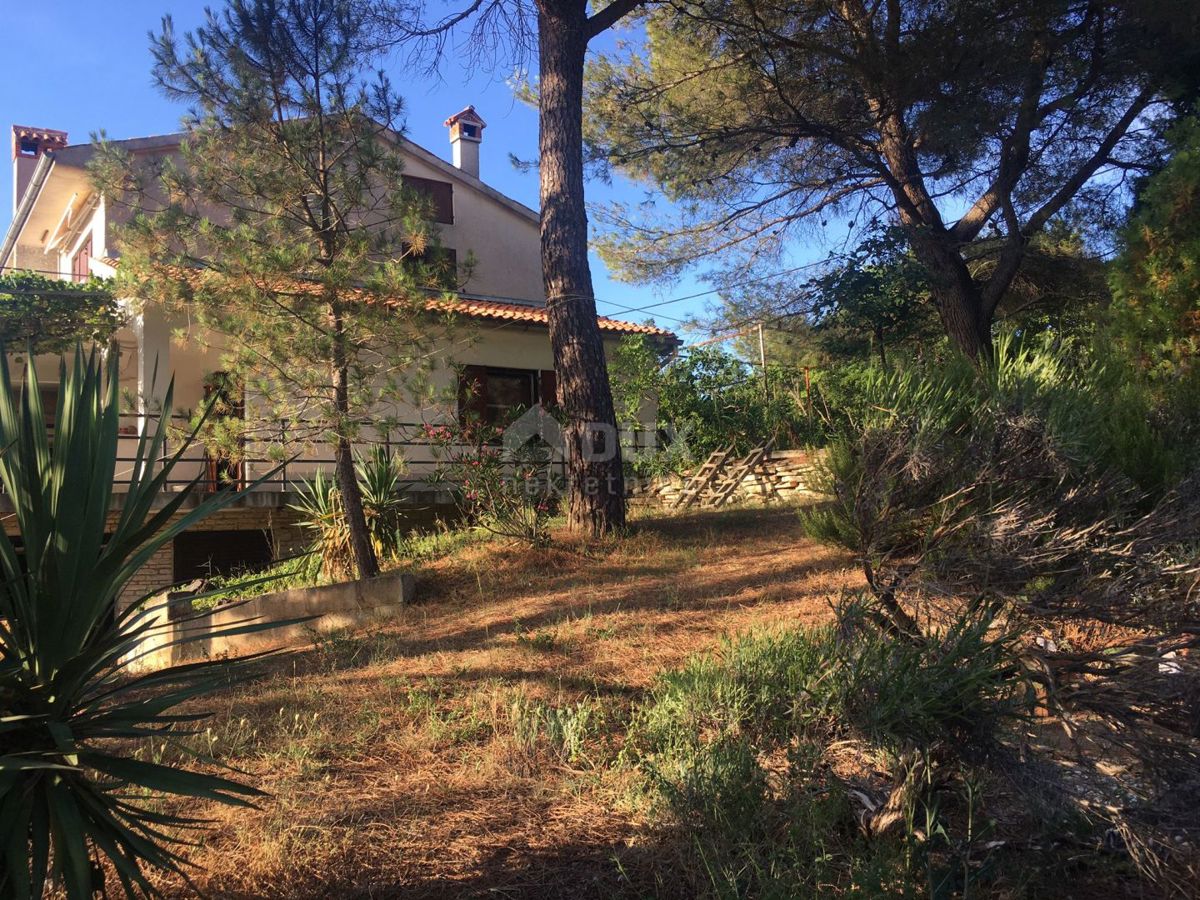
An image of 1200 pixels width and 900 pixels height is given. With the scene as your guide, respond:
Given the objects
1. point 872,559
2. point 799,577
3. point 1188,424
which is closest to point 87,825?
point 872,559

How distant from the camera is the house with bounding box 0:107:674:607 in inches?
421

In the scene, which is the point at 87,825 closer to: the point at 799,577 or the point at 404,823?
the point at 404,823

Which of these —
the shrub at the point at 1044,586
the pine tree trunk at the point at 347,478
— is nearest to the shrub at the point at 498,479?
the pine tree trunk at the point at 347,478

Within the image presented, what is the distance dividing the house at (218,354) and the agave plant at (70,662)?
15.0 feet

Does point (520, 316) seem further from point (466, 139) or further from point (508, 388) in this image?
point (466, 139)

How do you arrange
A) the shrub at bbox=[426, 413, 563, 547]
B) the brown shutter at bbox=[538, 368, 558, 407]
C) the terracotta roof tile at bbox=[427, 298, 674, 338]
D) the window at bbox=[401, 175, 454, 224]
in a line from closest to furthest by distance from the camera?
the shrub at bbox=[426, 413, 563, 547]
the terracotta roof tile at bbox=[427, 298, 674, 338]
the brown shutter at bbox=[538, 368, 558, 407]
the window at bbox=[401, 175, 454, 224]

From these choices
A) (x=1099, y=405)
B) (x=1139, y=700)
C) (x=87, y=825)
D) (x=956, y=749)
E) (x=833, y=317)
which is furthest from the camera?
(x=833, y=317)

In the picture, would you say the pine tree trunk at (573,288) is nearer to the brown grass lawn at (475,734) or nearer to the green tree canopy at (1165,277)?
the brown grass lawn at (475,734)

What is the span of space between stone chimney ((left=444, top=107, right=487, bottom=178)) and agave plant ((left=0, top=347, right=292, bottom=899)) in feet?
52.9

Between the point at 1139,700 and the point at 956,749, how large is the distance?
0.67m

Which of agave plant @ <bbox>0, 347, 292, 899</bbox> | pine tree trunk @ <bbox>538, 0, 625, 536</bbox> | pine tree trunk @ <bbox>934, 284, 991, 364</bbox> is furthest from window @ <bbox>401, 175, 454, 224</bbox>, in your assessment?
agave plant @ <bbox>0, 347, 292, 899</bbox>

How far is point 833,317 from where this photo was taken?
474 inches

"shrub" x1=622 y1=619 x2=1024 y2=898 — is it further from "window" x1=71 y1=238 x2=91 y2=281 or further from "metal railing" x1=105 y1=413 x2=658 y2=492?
"window" x1=71 y1=238 x2=91 y2=281

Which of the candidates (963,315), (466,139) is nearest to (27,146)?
(466,139)
